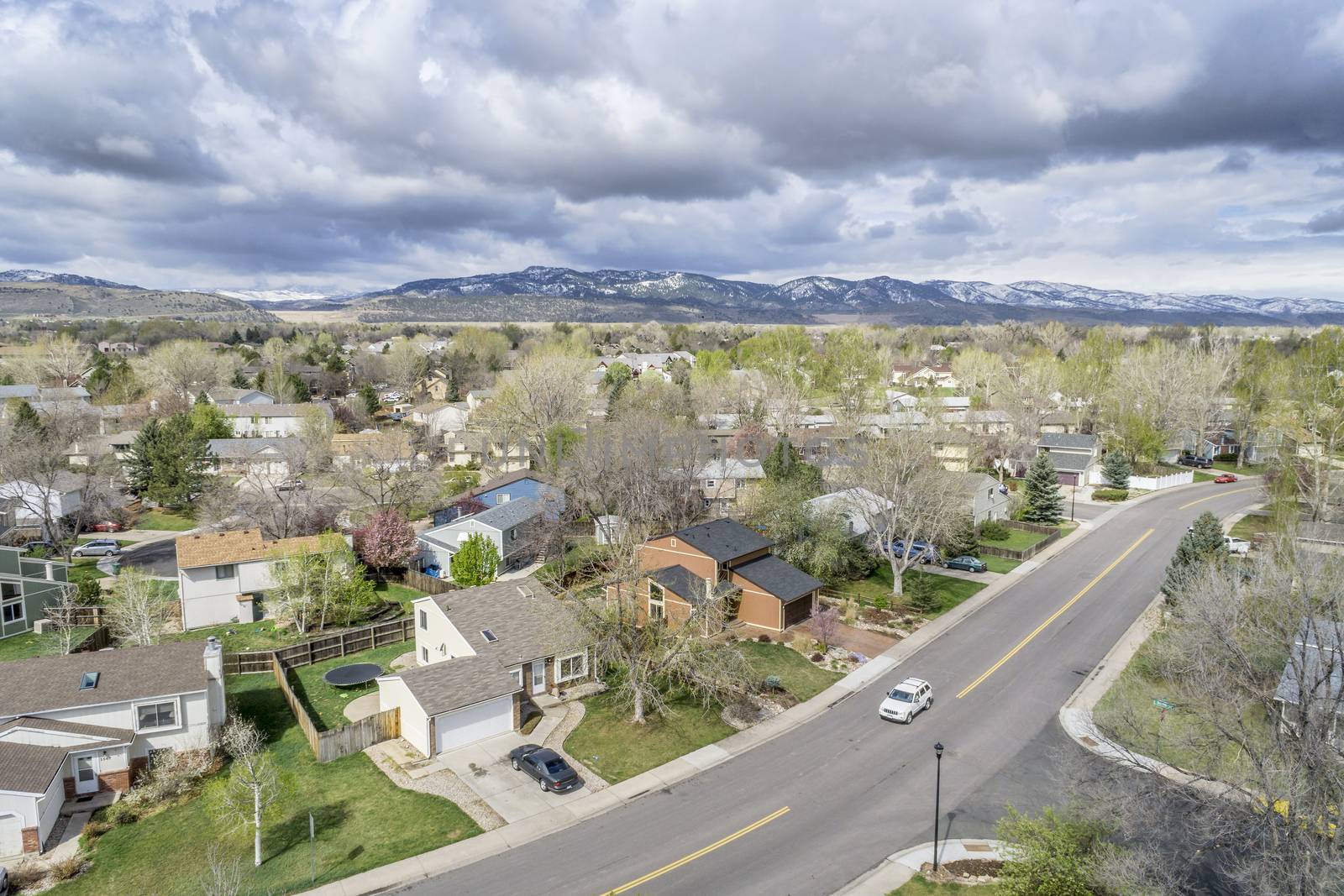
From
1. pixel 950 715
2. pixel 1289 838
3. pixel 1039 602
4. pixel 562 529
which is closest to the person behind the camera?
pixel 1289 838

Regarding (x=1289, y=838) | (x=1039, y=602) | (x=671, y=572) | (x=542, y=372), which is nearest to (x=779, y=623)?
(x=671, y=572)

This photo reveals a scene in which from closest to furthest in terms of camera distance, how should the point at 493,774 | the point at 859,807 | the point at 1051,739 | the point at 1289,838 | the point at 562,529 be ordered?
1. the point at 1289,838
2. the point at 859,807
3. the point at 493,774
4. the point at 1051,739
5. the point at 562,529

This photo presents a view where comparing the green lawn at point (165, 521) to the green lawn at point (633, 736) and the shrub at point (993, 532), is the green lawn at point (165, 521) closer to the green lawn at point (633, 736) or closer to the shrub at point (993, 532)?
the green lawn at point (633, 736)

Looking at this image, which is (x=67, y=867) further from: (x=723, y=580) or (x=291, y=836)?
(x=723, y=580)

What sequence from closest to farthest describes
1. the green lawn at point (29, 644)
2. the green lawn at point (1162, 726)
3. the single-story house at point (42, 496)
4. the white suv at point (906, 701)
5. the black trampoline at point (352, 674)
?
the green lawn at point (1162, 726)
the white suv at point (906, 701)
the black trampoline at point (352, 674)
the green lawn at point (29, 644)
the single-story house at point (42, 496)

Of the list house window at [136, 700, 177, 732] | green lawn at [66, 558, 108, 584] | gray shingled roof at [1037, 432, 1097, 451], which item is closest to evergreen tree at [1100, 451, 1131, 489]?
gray shingled roof at [1037, 432, 1097, 451]

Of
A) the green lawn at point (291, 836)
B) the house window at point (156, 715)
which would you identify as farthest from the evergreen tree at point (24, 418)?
the green lawn at point (291, 836)

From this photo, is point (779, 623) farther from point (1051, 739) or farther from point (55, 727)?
point (55, 727)
